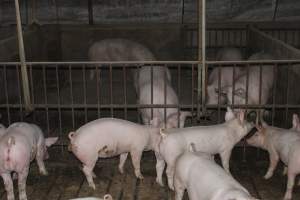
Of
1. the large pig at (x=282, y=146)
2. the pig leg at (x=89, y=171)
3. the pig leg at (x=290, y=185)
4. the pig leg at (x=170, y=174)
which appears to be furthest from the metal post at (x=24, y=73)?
the pig leg at (x=290, y=185)

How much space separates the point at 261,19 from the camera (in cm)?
1188

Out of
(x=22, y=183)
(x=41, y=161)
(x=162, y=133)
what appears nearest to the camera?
(x=22, y=183)

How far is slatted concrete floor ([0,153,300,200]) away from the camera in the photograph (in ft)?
17.7

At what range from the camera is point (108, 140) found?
17.9ft

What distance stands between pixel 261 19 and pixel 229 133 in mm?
6870

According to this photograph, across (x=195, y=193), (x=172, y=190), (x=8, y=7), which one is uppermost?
(x=8, y=7)

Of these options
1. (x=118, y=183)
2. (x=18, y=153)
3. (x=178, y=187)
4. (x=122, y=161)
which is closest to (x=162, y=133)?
(x=178, y=187)

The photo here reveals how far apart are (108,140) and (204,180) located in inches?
61.8

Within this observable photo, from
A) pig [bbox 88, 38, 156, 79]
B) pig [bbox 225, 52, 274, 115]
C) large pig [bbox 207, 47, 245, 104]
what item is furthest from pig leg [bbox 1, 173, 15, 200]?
pig [bbox 88, 38, 156, 79]

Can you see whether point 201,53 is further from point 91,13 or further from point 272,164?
point 91,13

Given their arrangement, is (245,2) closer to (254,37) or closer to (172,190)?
(254,37)

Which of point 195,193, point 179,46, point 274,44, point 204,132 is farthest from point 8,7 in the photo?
point 195,193

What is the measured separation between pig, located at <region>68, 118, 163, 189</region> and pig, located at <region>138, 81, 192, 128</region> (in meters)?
0.28

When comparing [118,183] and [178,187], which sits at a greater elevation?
[178,187]
